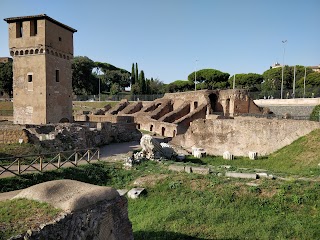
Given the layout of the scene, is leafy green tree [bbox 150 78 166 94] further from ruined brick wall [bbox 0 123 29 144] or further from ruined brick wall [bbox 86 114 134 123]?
ruined brick wall [bbox 0 123 29 144]

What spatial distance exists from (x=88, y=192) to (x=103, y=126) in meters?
15.2

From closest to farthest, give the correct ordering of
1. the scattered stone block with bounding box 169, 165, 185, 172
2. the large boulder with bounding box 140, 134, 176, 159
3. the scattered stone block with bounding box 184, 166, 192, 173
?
1. the scattered stone block with bounding box 184, 166, 192, 173
2. the scattered stone block with bounding box 169, 165, 185, 172
3. the large boulder with bounding box 140, 134, 176, 159

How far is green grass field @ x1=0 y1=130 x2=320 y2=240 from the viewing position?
28.0 feet

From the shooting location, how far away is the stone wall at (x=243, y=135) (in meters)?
17.0

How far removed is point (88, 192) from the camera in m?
5.96

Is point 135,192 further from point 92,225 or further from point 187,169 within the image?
point 92,225

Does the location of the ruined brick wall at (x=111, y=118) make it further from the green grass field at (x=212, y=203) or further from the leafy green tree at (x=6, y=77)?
the leafy green tree at (x=6, y=77)

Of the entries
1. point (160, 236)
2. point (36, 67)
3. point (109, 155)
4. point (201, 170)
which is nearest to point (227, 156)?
point (201, 170)

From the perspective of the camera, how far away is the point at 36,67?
68.2 feet

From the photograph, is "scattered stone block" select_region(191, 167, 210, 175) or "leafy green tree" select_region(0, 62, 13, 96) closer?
"scattered stone block" select_region(191, 167, 210, 175)

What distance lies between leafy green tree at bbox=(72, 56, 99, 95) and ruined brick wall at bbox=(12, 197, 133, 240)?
54.8 meters

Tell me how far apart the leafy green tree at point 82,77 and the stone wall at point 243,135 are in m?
42.0

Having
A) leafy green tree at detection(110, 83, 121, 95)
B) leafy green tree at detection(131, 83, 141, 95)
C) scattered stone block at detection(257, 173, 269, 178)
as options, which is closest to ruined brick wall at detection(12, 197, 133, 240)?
scattered stone block at detection(257, 173, 269, 178)

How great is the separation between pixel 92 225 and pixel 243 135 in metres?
15.2
